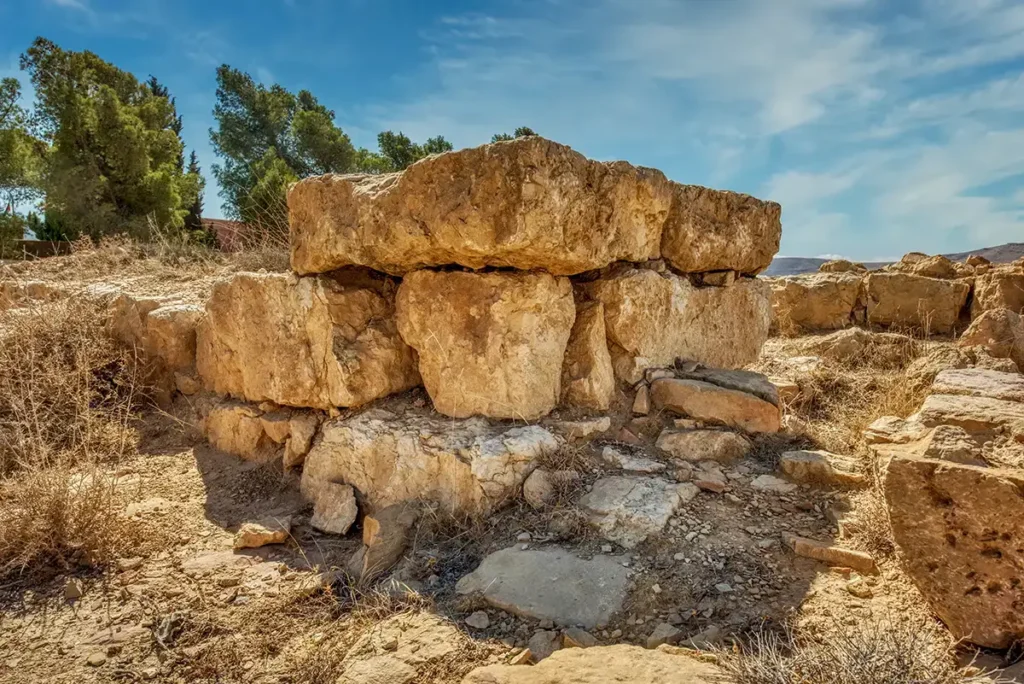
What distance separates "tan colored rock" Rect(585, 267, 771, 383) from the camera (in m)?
2.88

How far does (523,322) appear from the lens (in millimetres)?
2627

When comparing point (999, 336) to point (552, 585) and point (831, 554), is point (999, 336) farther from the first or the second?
point (552, 585)

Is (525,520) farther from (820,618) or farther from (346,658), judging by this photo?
(820,618)

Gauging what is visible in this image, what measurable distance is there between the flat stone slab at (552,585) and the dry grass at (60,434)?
5.42 ft

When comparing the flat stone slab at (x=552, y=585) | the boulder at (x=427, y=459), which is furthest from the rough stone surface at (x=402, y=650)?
the boulder at (x=427, y=459)

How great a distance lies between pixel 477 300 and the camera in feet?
8.68

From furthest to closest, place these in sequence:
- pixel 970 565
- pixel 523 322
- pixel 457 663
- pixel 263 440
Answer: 1. pixel 263 440
2. pixel 523 322
3. pixel 457 663
4. pixel 970 565

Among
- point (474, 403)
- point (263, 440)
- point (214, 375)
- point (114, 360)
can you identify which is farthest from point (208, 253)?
point (474, 403)

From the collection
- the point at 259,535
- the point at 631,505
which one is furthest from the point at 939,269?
the point at 259,535

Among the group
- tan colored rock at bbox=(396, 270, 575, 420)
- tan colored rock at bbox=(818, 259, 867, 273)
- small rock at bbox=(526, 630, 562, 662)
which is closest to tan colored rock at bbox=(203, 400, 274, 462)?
tan colored rock at bbox=(396, 270, 575, 420)

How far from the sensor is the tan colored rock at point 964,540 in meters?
1.41

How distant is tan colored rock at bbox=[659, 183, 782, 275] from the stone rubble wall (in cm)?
297

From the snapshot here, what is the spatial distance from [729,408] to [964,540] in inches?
49.0

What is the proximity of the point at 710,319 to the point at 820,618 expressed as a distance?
1886 mm
